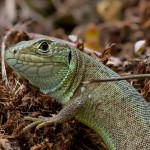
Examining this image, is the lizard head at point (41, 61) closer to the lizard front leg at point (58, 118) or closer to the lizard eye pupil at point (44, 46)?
the lizard eye pupil at point (44, 46)

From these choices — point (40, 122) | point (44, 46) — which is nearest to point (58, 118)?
point (40, 122)

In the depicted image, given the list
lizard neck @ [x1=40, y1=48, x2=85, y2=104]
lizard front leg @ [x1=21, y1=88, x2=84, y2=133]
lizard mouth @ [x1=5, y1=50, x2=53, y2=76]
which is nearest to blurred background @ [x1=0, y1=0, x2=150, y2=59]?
lizard neck @ [x1=40, y1=48, x2=85, y2=104]

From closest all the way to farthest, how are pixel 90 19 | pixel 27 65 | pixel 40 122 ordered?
1. pixel 40 122
2. pixel 27 65
3. pixel 90 19

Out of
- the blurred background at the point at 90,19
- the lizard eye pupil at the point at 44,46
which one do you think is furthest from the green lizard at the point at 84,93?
the blurred background at the point at 90,19

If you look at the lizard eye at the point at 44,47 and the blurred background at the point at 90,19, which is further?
the blurred background at the point at 90,19

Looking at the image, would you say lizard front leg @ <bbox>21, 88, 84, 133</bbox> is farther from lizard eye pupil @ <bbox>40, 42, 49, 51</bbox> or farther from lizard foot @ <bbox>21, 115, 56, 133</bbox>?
lizard eye pupil @ <bbox>40, 42, 49, 51</bbox>

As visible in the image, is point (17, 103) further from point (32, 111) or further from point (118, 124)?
point (118, 124)

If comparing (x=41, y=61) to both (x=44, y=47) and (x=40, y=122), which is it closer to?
(x=44, y=47)
